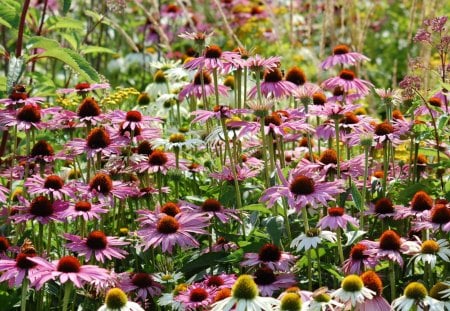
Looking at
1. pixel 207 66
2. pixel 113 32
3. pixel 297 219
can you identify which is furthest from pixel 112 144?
pixel 113 32

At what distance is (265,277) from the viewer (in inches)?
114

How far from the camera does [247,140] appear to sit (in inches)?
164

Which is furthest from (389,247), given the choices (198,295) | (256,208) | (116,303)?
(116,303)

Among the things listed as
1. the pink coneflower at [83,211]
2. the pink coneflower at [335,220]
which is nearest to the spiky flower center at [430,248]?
the pink coneflower at [335,220]

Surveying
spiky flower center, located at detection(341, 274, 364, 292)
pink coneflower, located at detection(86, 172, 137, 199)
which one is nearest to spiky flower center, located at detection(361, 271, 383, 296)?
spiky flower center, located at detection(341, 274, 364, 292)

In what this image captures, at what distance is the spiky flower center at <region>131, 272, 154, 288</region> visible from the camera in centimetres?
300

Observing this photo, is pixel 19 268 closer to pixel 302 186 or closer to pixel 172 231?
pixel 172 231

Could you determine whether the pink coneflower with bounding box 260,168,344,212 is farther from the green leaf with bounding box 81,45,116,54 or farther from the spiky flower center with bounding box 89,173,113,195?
the green leaf with bounding box 81,45,116,54

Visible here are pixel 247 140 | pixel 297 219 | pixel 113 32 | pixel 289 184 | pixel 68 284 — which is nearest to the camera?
pixel 68 284

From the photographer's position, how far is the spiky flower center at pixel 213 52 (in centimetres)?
347

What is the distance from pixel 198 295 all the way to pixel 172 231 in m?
0.30

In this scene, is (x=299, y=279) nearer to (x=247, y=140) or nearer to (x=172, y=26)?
(x=247, y=140)

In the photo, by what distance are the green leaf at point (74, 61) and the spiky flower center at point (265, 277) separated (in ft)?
3.15

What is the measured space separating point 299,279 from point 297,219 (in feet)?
1.10
